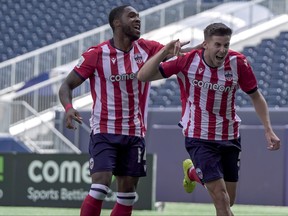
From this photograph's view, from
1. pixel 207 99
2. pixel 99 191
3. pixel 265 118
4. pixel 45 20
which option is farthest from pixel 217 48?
pixel 45 20

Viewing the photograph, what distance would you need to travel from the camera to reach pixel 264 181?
52.0ft

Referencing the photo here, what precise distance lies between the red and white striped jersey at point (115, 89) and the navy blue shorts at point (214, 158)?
0.55 m

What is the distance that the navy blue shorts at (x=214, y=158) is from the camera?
297 inches

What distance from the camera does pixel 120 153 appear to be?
803 cm

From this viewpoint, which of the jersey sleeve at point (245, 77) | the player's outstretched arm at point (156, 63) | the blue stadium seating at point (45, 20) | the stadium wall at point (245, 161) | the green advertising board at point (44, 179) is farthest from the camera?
the blue stadium seating at point (45, 20)

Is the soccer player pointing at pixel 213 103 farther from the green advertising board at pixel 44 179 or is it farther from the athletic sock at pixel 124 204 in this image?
the green advertising board at pixel 44 179

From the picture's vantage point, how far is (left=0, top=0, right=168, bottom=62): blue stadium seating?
24.4 metres

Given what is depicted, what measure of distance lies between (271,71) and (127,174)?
13.4 meters

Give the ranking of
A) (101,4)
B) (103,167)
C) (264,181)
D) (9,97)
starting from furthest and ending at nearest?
(101,4)
(9,97)
(264,181)
(103,167)

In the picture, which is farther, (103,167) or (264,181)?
(264,181)

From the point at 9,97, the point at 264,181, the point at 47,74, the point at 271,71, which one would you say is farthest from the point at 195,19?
the point at 264,181

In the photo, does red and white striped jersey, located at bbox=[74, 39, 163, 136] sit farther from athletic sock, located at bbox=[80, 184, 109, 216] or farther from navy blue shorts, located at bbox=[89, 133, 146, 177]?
athletic sock, located at bbox=[80, 184, 109, 216]

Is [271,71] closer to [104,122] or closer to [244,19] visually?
[244,19]

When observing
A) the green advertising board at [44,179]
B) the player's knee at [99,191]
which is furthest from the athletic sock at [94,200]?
the green advertising board at [44,179]
